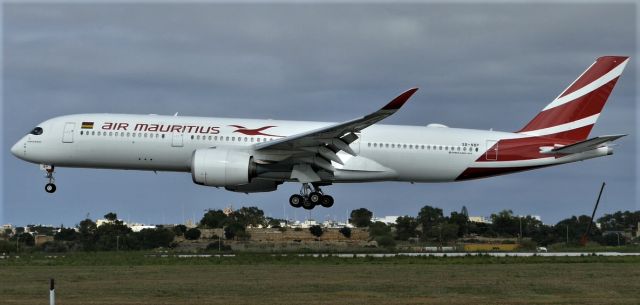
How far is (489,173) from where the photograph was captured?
5312 centimetres

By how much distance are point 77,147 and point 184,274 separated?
13998 millimetres

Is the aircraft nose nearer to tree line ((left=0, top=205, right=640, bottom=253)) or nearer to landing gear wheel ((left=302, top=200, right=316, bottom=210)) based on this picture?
tree line ((left=0, top=205, right=640, bottom=253))

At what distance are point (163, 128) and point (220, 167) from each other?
3.61m

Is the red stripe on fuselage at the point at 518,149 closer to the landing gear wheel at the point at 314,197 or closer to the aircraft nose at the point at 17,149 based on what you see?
the landing gear wheel at the point at 314,197

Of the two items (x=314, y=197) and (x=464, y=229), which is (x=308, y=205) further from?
(x=464, y=229)

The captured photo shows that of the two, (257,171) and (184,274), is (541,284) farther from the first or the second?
(257,171)

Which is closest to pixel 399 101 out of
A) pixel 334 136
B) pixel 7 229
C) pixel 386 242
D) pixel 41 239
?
pixel 334 136

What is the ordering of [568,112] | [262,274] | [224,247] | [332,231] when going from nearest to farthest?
[262,274] < [568,112] < [224,247] < [332,231]

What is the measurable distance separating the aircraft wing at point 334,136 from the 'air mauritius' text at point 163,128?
256 centimetres

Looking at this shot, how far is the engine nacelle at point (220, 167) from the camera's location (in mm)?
49219

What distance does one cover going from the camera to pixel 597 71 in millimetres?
55844

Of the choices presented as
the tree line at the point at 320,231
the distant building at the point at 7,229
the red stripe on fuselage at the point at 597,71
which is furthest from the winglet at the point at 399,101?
the distant building at the point at 7,229

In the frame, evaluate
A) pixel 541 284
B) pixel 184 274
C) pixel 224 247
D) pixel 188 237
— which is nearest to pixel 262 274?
pixel 184 274

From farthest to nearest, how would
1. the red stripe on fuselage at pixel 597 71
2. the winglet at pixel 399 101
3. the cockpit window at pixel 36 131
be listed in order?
the red stripe on fuselage at pixel 597 71 → the cockpit window at pixel 36 131 → the winglet at pixel 399 101
